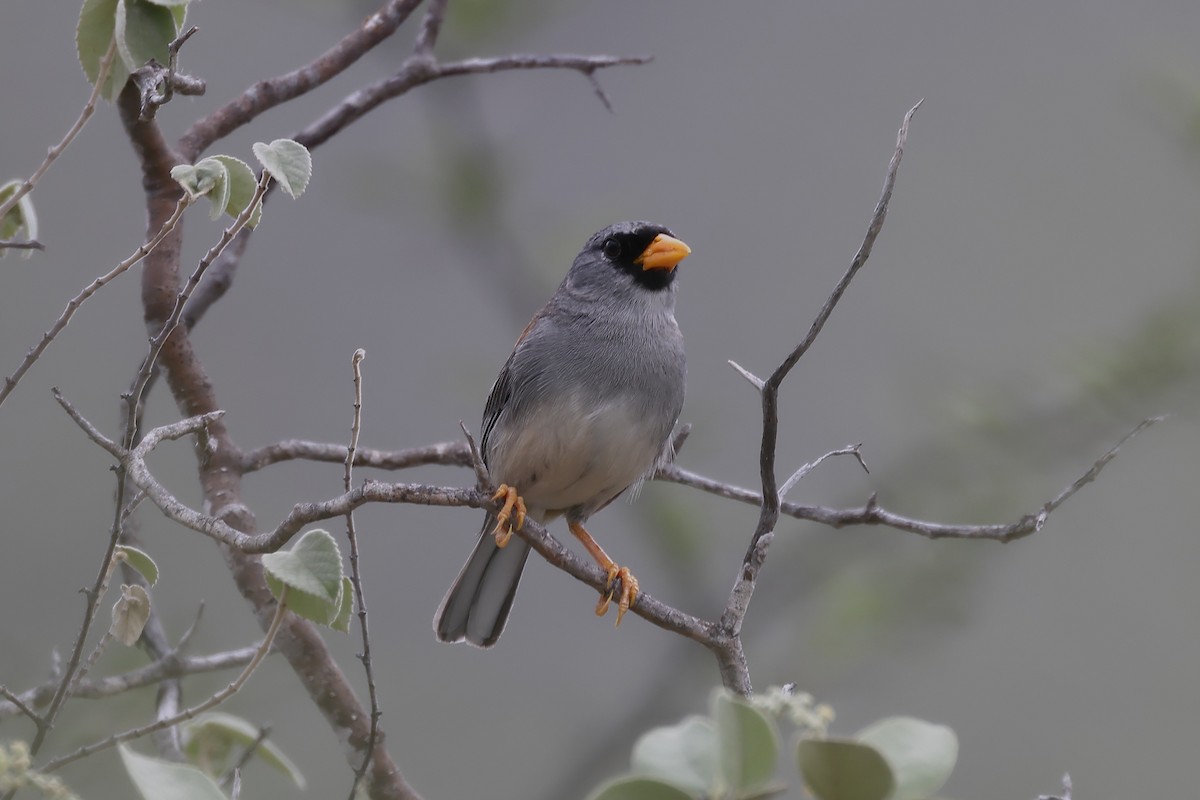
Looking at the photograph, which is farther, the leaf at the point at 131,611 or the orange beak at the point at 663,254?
the orange beak at the point at 663,254

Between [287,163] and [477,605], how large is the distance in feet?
5.38

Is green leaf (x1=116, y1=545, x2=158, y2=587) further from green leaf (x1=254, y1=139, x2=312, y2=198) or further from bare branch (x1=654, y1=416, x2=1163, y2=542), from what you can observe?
bare branch (x1=654, y1=416, x2=1163, y2=542)

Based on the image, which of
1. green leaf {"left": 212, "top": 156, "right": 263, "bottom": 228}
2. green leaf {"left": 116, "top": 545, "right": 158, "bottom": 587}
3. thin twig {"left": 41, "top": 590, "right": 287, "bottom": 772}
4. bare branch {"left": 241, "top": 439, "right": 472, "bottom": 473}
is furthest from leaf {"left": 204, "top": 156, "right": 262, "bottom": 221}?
bare branch {"left": 241, "top": 439, "right": 472, "bottom": 473}

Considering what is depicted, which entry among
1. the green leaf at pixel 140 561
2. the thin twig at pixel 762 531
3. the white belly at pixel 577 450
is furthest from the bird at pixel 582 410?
the green leaf at pixel 140 561

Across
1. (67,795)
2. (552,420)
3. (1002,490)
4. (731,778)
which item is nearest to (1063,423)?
(1002,490)

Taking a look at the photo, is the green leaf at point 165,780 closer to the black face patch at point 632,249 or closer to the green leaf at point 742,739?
the green leaf at point 742,739

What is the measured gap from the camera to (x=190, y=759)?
6.69 feet

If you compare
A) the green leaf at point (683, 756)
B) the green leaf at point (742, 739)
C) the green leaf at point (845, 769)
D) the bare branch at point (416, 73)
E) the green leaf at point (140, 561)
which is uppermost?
the bare branch at point (416, 73)

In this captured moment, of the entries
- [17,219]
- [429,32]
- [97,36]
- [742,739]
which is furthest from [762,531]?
[429,32]

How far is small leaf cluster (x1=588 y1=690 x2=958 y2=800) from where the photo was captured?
973mm

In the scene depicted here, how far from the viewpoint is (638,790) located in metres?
0.99

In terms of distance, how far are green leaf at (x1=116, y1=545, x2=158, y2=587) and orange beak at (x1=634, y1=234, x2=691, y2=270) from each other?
1.74m

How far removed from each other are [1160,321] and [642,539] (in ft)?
6.50

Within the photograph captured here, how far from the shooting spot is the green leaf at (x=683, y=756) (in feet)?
3.39
